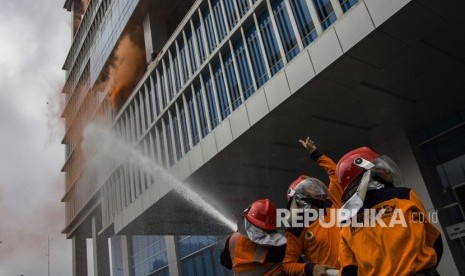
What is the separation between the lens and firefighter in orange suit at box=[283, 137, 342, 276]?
13.1 ft

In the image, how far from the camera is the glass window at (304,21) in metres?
12.9

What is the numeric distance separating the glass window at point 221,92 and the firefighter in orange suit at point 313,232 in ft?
40.6

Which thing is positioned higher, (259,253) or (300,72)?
(300,72)

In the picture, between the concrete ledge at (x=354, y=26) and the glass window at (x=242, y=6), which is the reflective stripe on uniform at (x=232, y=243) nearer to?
the concrete ledge at (x=354, y=26)

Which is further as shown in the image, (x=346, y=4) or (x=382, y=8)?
(x=346, y=4)

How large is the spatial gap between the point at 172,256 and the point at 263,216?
27984 millimetres

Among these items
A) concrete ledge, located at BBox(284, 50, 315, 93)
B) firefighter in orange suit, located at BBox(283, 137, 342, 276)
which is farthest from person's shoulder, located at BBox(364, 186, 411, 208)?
concrete ledge, located at BBox(284, 50, 315, 93)

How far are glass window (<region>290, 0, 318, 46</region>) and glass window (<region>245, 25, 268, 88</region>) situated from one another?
2.07 meters

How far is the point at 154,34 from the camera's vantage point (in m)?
28.7

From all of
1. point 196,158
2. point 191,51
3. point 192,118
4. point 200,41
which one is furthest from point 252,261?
point 191,51

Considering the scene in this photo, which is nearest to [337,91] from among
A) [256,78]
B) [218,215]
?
[256,78]

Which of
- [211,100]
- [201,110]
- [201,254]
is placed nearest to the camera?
[211,100]

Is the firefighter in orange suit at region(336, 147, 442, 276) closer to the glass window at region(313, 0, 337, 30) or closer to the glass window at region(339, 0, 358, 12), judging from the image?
the glass window at region(339, 0, 358, 12)

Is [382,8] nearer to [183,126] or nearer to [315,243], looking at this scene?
[315,243]
